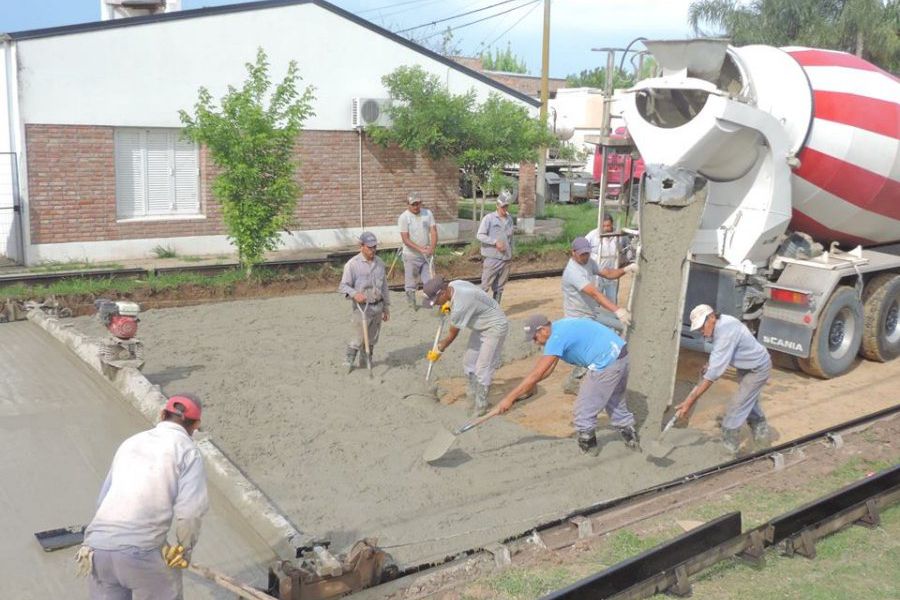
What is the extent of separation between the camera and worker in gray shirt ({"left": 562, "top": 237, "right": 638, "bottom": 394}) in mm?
9031

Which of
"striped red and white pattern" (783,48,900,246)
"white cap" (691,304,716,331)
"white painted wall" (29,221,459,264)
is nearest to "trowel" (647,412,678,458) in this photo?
"white cap" (691,304,716,331)

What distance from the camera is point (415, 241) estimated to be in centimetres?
1266

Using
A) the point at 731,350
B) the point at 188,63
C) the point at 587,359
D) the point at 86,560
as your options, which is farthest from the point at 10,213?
the point at 86,560

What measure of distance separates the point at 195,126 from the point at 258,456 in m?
7.42

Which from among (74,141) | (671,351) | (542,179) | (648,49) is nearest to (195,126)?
(74,141)

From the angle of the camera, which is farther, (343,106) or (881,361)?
(343,106)

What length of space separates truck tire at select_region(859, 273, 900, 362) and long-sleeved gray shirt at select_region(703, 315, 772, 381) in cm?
384

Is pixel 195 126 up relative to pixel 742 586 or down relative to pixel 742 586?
up

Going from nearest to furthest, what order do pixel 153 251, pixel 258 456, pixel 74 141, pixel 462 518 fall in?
pixel 462 518
pixel 258 456
pixel 74 141
pixel 153 251

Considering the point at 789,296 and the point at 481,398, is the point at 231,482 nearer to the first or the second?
the point at 481,398

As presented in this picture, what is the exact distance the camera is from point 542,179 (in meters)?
23.0

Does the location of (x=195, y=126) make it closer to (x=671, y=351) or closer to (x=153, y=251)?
(x=153, y=251)

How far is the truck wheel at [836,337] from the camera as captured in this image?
10.1m

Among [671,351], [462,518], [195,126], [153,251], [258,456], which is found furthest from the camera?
[153,251]
